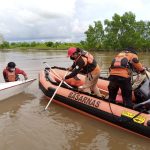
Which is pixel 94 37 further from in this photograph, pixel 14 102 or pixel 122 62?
pixel 122 62

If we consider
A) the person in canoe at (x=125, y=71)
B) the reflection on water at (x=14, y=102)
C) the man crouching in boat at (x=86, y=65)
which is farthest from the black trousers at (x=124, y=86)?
the reflection on water at (x=14, y=102)

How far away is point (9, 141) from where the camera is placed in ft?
20.2

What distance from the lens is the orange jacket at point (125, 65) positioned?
6.72 metres

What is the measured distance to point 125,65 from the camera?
Result: 667cm

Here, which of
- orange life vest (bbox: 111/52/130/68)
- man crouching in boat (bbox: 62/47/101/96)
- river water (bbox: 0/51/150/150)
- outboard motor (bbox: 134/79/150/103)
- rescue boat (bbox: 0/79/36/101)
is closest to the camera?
river water (bbox: 0/51/150/150)

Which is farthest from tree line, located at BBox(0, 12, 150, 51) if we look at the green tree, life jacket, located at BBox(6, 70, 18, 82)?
life jacket, located at BBox(6, 70, 18, 82)

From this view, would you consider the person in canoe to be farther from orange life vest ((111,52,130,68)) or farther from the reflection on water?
the reflection on water

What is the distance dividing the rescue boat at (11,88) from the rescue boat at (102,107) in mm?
679

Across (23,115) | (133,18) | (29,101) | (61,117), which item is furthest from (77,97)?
(133,18)

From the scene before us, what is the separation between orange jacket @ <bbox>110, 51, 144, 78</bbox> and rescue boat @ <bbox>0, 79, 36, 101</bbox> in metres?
3.54

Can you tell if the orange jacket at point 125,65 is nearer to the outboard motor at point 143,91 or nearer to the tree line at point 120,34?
the outboard motor at point 143,91

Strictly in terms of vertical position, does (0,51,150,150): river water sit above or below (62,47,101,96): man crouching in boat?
below

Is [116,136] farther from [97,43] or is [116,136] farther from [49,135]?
[97,43]

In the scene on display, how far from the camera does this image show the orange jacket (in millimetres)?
6719
